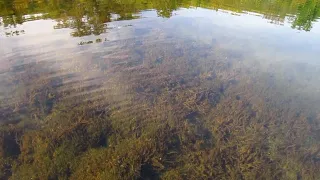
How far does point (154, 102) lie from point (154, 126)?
1572 mm

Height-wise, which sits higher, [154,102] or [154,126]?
[154,102]

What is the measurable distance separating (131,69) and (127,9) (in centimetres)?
1481

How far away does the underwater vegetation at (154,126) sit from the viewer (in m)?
8.00

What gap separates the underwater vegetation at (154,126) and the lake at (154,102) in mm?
43

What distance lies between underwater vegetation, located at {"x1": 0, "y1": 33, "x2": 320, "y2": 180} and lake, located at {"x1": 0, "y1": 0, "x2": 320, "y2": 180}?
0.04 meters

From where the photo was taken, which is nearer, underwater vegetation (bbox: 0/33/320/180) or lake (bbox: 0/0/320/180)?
underwater vegetation (bbox: 0/33/320/180)

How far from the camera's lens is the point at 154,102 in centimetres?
1098

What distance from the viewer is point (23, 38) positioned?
16578 millimetres

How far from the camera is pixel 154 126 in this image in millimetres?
9672

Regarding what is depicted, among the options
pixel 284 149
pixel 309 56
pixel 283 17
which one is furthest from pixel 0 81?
pixel 283 17

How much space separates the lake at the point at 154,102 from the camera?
8.17 m

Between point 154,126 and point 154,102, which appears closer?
point 154,126

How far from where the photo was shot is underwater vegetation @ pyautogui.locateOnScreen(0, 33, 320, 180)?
8.00 meters

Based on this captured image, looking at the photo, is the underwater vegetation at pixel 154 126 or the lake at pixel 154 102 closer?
the underwater vegetation at pixel 154 126
